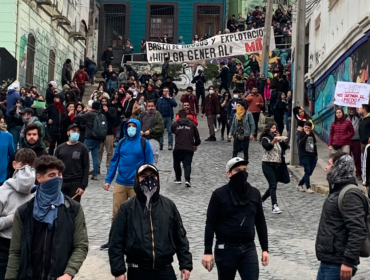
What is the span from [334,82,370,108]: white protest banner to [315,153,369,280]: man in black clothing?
383 inches

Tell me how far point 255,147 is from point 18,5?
891cm

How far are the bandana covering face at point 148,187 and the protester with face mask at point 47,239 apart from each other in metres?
0.61

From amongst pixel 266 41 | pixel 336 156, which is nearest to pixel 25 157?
pixel 336 156

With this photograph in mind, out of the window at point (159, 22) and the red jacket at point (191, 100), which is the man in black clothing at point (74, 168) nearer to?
the red jacket at point (191, 100)

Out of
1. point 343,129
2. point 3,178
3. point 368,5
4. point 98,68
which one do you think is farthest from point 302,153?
point 98,68

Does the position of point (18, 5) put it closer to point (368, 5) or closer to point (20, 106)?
point (20, 106)

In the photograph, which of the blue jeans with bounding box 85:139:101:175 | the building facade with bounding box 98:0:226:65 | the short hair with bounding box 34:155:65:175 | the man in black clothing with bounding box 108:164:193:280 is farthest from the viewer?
the building facade with bounding box 98:0:226:65

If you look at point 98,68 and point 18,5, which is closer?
point 18,5

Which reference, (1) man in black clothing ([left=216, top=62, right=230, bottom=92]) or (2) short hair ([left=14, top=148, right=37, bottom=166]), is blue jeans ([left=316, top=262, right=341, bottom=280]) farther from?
(1) man in black clothing ([left=216, top=62, right=230, bottom=92])

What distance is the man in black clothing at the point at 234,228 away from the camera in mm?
7383

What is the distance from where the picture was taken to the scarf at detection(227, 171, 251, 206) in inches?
294

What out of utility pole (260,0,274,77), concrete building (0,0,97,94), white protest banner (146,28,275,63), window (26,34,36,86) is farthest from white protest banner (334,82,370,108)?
white protest banner (146,28,275,63)

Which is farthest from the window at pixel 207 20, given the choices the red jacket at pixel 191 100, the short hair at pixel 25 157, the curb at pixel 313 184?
the short hair at pixel 25 157

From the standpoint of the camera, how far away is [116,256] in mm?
6492
